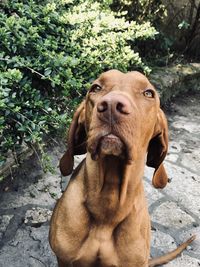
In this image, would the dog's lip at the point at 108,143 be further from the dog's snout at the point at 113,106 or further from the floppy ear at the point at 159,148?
the floppy ear at the point at 159,148

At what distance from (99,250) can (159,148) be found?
0.75m

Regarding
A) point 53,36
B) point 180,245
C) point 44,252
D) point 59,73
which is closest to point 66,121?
point 59,73

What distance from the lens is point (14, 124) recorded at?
3.56 meters

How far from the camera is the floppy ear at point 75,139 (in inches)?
116

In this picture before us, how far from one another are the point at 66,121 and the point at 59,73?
37cm

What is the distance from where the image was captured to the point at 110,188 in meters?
2.85

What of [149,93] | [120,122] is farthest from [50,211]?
[120,122]

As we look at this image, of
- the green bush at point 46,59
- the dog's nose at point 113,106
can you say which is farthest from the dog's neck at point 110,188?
the green bush at point 46,59

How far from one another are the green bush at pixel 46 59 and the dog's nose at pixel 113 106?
0.98 metres

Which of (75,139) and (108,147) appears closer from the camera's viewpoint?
(108,147)

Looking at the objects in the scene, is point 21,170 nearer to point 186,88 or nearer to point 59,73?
point 59,73

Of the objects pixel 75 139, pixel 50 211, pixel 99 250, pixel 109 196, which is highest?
pixel 75 139

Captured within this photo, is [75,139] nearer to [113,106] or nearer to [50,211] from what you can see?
[113,106]

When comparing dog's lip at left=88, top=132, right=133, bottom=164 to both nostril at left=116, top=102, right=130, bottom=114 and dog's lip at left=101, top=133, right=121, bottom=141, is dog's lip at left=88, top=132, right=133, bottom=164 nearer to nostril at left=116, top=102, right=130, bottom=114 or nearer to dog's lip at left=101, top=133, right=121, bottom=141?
dog's lip at left=101, top=133, right=121, bottom=141
